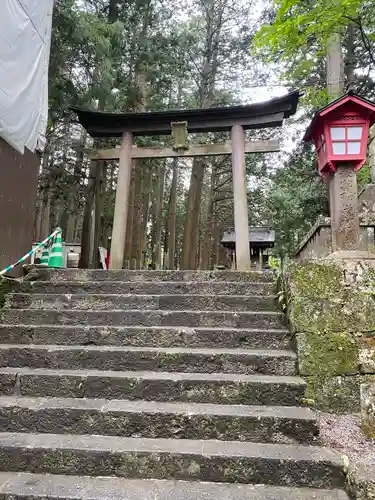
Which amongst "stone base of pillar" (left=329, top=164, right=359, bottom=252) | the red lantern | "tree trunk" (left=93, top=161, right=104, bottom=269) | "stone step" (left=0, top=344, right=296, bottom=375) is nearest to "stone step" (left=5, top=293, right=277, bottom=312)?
"stone step" (left=0, top=344, right=296, bottom=375)

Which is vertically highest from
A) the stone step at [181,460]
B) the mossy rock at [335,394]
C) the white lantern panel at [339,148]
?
the white lantern panel at [339,148]

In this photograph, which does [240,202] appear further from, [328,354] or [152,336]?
[328,354]

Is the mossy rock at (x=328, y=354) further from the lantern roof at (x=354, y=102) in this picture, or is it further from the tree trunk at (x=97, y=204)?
the tree trunk at (x=97, y=204)

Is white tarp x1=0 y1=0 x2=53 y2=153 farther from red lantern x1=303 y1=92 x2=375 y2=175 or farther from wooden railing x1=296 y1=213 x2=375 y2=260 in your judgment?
wooden railing x1=296 y1=213 x2=375 y2=260

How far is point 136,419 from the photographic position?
9.68 feet

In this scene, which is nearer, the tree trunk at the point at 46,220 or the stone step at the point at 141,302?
the stone step at the point at 141,302

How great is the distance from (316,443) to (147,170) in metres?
14.9

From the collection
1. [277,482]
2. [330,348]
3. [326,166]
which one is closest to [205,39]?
[326,166]

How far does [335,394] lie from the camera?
321cm

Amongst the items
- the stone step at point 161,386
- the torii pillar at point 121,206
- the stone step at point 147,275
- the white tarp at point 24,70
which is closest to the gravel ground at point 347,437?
the stone step at point 161,386

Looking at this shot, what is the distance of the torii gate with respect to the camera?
24.1ft

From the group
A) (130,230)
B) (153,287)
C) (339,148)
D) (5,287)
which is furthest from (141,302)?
(130,230)

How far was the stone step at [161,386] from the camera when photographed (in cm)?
318

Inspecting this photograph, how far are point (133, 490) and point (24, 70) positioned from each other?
618cm
